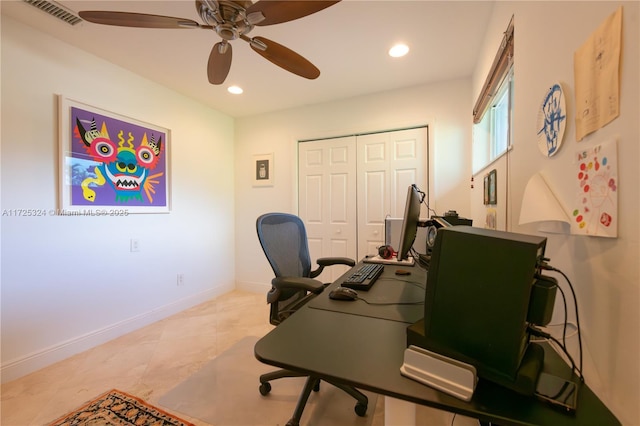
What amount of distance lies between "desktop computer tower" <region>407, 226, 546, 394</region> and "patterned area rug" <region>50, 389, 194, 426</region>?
1540mm

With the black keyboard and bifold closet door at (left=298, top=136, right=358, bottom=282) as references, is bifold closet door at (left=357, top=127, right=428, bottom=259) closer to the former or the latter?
bifold closet door at (left=298, top=136, right=358, bottom=282)

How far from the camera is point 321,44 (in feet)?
6.94

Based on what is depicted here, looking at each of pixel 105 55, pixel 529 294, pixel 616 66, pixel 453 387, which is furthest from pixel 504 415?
pixel 105 55

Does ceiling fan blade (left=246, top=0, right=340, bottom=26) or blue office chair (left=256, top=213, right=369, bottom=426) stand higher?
ceiling fan blade (left=246, top=0, right=340, bottom=26)

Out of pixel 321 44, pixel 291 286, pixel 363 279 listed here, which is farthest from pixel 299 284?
pixel 321 44

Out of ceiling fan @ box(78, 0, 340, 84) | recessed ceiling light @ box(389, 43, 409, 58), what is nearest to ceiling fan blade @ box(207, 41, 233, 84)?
ceiling fan @ box(78, 0, 340, 84)

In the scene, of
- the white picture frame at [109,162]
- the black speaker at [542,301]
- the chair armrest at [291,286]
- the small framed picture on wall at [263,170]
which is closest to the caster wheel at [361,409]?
the chair armrest at [291,286]

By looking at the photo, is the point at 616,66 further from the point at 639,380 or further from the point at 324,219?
the point at 324,219

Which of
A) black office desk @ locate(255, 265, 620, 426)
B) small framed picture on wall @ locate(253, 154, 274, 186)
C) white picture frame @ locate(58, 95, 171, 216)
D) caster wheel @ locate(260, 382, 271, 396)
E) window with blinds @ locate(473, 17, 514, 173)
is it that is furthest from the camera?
small framed picture on wall @ locate(253, 154, 274, 186)

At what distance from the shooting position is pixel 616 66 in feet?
2.01

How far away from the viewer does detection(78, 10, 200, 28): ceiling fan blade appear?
1.29 m

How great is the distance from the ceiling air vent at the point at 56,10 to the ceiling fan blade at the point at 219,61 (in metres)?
1.02

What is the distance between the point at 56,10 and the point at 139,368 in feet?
8.51

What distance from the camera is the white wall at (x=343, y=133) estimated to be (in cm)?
269
